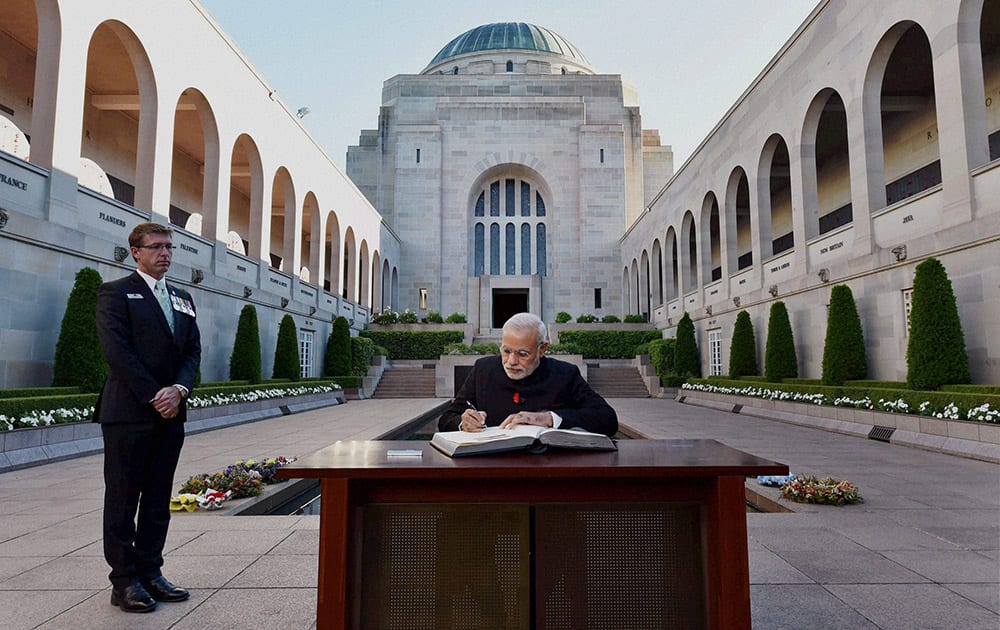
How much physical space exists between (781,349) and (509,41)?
40.2 m

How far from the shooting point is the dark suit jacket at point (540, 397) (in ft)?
10.5

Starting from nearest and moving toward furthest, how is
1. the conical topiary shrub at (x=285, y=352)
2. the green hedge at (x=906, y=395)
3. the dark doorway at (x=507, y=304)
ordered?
the green hedge at (x=906, y=395), the conical topiary shrub at (x=285, y=352), the dark doorway at (x=507, y=304)

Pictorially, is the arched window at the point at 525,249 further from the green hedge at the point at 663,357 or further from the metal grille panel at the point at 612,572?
the metal grille panel at the point at 612,572

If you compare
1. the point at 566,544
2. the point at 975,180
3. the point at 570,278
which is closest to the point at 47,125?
the point at 566,544

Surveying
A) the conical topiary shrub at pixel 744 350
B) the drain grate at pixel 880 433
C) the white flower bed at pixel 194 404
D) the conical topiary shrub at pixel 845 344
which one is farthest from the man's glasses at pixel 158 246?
the conical topiary shrub at pixel 744 350

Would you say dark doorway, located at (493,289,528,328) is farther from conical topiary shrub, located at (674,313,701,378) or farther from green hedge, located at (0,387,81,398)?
green hedge, located at (0,387,81,398)

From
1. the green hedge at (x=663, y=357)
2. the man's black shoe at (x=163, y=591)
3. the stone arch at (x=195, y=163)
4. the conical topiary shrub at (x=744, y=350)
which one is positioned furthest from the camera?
the green hedge at (x=663, y=357)

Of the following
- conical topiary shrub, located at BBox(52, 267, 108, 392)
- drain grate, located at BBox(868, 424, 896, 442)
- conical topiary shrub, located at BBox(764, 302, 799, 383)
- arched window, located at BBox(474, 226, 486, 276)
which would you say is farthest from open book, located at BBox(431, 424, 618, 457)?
arched window, located at BBox(474, 226, 486, 276)

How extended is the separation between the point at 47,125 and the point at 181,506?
8.57m

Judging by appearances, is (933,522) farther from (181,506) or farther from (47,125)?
(47,125)

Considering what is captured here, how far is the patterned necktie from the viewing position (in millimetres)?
3359

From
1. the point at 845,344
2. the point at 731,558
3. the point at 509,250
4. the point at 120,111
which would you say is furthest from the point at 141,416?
the point at 509,250

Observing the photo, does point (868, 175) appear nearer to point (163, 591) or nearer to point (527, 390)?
point (527, 390)

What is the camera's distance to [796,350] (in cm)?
1551
